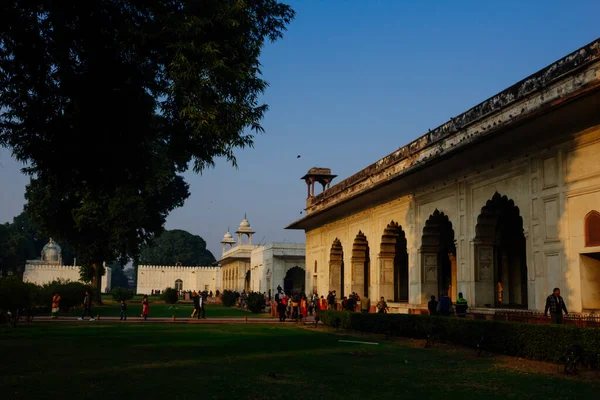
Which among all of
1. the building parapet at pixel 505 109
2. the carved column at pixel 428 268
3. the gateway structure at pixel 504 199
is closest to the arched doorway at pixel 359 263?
the gateway structure at pixel 504 199

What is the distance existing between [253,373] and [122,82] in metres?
5.79

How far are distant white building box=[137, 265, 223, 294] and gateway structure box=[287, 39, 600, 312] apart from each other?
192ft

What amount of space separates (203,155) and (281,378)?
5067 millimetres

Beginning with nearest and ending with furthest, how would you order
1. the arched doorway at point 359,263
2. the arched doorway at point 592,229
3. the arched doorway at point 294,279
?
1. the arched doorway at point 592,229
2. the arched doorway at point 359,263
3. the arched doorway at point 294,279

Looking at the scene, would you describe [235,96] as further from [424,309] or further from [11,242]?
[11,242]

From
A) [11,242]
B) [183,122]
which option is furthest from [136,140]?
[11,242]

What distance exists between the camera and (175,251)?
11444 cm

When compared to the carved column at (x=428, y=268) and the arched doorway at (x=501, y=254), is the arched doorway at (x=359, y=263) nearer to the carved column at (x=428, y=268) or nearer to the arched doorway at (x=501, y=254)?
the carved column at (x=428, y=268)

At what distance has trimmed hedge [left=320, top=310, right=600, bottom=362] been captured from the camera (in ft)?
37.2

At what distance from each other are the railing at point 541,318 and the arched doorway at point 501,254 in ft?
4.59

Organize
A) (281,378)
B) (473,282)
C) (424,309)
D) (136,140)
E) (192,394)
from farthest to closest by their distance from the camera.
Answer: (424,309) < (473,282) < (136,140) < (281,378) < (192,394)

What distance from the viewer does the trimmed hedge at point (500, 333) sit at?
11.3 m

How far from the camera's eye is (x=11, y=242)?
87.5 metres

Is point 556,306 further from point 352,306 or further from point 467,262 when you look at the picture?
point 352,306
